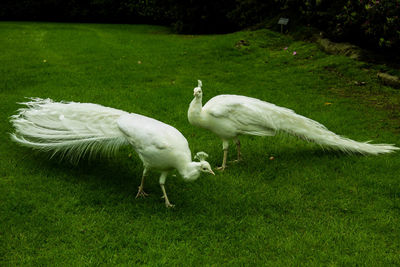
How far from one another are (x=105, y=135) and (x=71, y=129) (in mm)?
467

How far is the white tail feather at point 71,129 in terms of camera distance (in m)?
4.49

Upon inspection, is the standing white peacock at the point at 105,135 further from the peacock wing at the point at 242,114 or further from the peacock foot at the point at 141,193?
the peacock wing at the point at 242,114

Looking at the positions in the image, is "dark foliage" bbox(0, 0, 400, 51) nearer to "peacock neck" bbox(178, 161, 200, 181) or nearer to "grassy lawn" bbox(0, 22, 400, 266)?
"grassy lawn" bbox(0, 22, 400, 266)

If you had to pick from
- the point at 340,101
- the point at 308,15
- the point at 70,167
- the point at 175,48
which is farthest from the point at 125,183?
the point at 308,15

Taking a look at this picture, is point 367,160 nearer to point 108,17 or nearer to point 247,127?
point 247,127

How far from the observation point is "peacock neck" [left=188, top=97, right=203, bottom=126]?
491 cm

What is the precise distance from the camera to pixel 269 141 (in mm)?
5922

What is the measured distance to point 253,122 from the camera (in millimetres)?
5117

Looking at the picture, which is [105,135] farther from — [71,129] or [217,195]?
[217,195]

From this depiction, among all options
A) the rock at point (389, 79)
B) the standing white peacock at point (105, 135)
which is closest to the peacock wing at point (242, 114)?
the standing white peacock at point (105, 135)

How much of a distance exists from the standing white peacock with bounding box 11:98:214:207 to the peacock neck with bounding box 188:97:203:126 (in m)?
0.62

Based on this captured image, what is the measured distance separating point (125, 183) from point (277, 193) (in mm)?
1809

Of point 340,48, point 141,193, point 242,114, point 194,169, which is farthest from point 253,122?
point 340,48

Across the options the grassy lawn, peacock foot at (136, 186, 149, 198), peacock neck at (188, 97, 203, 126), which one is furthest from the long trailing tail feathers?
peacock foot at (136, 186, 149, 198)
